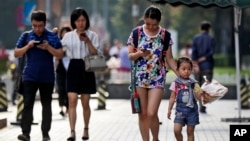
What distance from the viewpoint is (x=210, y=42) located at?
2117 centimetres

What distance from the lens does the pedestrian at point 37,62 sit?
46.3ft

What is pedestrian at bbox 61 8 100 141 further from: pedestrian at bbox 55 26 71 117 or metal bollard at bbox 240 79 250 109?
metal bollard at bbox 240 79 250 109

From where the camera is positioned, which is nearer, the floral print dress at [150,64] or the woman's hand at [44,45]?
the floral print dress at [150,64]

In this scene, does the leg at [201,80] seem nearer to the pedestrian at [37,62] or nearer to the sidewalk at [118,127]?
the sidewalk at [118,127]

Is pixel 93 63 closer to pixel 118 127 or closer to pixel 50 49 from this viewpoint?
pixel 50 49

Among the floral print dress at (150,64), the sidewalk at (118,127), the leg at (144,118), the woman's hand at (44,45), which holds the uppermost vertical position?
the woman's hand at (44,45)

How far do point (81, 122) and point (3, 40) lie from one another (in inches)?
2772

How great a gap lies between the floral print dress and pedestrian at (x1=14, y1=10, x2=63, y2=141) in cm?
203

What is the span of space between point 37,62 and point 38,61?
0.02 m

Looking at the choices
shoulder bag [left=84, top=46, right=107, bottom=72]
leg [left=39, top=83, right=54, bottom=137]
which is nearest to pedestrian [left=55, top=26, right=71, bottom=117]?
shoulder bag [left=84, top=46, right=107, bottom=72]

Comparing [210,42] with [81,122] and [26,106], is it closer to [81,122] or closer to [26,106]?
[81,122]

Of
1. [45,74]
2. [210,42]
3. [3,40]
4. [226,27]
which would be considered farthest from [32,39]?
[3,40]

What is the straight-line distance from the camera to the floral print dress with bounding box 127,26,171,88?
41.0 ft

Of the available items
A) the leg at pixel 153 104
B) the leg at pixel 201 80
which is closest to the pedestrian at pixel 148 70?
the leg at pixel 153 104
